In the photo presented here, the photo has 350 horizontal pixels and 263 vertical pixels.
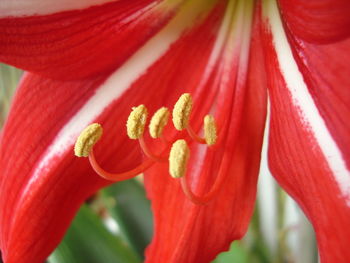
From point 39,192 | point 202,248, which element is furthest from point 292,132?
point 39,192

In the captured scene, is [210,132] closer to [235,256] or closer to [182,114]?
[182,114]

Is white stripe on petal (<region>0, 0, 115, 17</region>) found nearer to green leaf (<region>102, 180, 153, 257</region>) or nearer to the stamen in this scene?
the stamen

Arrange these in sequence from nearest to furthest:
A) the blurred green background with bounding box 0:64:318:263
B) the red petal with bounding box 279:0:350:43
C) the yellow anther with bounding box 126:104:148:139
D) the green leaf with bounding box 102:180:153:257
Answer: the red petal with bounding box 279:0:350:43 → the yellow anther with bounding box 126:104:148:139 → the blurred green background with bounding box 0:64:318:263 → the green leaf with bounding box 102:180:153:257

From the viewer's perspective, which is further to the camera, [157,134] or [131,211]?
[131,211]

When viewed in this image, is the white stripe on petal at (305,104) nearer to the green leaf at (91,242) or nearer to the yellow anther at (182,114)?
the yellow anther at (182,114)

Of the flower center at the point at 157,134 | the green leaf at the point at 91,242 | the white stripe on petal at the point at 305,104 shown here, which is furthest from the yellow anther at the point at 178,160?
the green leaf at the point at 91,242

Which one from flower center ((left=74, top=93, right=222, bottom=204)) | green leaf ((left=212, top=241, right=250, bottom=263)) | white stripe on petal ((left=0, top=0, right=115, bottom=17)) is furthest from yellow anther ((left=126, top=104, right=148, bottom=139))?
green leaf ((left=212, top=241, right=250, bottom=263))

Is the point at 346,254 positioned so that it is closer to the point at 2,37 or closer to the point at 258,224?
the point at 2,37

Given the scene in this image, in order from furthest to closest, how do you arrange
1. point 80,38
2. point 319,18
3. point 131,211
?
point 131,211
point 80,38
point 319,18

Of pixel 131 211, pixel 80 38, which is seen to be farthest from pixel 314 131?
pixel 131 211
